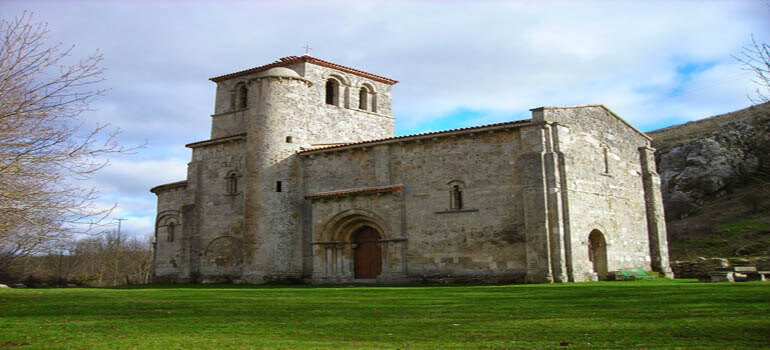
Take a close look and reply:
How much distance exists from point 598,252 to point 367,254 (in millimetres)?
9620

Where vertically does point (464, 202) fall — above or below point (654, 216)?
above

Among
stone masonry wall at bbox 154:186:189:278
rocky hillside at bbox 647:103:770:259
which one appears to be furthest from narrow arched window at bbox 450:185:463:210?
rocky hillside at bbox 647:103:770:259

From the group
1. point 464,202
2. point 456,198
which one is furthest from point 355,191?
point 464,202

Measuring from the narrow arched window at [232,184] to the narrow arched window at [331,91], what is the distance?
6.28 m

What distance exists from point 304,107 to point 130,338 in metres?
21.6

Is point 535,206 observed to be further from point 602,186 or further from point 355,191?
point 355,191

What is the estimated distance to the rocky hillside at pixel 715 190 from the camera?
4353 cm

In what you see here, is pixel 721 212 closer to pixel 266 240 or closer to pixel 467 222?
pixel 467 222

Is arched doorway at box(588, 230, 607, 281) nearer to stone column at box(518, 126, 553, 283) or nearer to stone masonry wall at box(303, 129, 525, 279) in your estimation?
stone column at box(518, 126, 553, 283)

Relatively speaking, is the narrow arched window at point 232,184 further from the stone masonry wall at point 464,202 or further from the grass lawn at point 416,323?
the grass lawn at point 416,323

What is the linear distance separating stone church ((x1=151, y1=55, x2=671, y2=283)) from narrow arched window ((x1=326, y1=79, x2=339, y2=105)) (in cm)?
9

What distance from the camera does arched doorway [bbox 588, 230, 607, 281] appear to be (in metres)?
25.1

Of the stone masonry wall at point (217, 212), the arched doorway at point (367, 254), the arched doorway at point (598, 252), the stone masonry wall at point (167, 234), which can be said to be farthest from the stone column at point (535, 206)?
the stone masonry wall at point (167, 234)

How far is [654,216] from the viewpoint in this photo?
28953 millimetres
